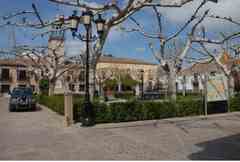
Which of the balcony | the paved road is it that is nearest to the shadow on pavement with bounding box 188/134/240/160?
the paved road

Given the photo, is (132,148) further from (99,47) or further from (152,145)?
(99,47)

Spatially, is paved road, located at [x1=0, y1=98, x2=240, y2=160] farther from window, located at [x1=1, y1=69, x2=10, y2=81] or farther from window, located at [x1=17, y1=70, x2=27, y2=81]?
window, located at [x1=17, y1=70, x2=27, y2=81]

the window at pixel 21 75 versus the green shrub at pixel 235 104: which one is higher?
the window at pixel 21 75

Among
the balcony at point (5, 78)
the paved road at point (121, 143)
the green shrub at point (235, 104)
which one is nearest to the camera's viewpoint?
the paved road at point (121, 143)

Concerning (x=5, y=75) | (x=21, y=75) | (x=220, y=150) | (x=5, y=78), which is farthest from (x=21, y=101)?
(x=21, y=75)

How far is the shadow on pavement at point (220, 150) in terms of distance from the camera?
5539mm

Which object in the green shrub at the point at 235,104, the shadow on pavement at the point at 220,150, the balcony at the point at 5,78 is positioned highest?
the balcony at the point at 5,78

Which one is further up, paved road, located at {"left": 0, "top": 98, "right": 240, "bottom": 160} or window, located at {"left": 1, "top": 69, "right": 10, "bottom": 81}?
window, located at {"left": 1, "top": 69, "right": 10, "bottom": 81}

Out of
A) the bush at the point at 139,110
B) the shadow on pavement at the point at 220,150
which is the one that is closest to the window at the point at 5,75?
the bush at the point at 139,110

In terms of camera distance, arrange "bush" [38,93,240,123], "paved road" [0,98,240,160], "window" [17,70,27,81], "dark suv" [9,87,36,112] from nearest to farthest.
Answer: "paved road" [0,98,240,160] → "bush" [38,93,240,123] → "dark suv" [9,87,36,112] → "window" [17,70,27,81]

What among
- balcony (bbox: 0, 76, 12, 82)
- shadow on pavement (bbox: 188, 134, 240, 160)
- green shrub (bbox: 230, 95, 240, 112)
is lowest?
shadow on pavement (bbox: 188, 134, 240, 160)

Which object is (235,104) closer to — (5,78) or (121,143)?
(121,143)

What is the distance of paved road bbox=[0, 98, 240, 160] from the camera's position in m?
5.72

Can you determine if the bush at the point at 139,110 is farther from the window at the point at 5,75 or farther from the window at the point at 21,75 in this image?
the window at the point at 21,75
